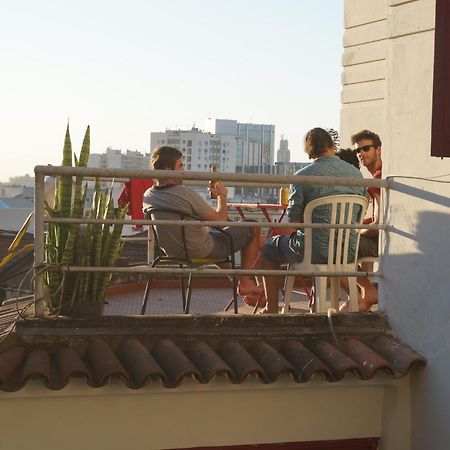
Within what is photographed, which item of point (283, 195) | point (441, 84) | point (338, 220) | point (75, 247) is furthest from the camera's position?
point (283, 195)

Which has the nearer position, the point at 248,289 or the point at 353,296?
the point at 353,296

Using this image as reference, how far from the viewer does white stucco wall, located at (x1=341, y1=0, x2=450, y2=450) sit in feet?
18.1

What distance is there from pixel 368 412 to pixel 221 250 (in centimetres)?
190

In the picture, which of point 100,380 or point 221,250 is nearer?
point 100,380

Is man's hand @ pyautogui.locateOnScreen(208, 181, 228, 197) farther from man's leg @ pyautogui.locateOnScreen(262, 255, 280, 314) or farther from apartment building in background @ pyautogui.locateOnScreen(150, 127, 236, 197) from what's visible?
apartment building in background @ pyautogui.locateOnScreen(150, 127, 236, 197)

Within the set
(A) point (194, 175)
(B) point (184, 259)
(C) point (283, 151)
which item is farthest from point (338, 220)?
(C) point (283, 151)

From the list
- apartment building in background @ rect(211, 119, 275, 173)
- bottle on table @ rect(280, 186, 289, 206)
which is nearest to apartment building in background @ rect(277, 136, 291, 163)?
apartment building in background @ rect(211, 119, 275, 173)

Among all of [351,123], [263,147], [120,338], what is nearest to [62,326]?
[120,338]

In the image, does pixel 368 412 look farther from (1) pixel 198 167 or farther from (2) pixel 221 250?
(1) pixel 198 167

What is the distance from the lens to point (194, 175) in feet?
18.7

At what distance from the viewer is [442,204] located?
18.0ft

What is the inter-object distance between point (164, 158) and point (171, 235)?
0.57 meters

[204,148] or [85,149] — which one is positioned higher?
[204,148]

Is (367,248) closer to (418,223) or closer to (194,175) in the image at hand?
(418,223)
